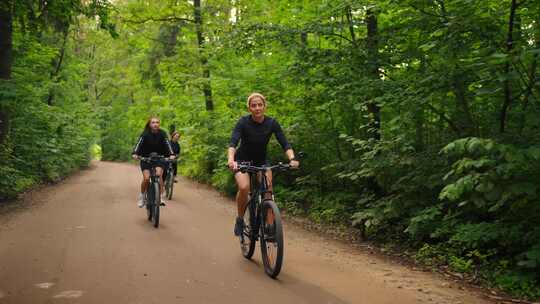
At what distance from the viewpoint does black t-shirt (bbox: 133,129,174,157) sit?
9.91 m

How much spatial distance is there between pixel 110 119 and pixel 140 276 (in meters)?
43.2

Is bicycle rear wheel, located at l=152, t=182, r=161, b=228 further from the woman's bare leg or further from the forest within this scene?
the forest

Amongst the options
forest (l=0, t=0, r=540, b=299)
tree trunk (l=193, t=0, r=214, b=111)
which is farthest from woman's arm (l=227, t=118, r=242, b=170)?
tree trunk (l=193, t=0, r=214, b=111)

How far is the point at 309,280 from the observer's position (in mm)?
5684

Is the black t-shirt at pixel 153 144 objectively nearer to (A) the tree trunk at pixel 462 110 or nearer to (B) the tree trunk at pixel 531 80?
(A) the tree trunk at pixel 462 110

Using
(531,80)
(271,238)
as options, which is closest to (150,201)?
(271,238)

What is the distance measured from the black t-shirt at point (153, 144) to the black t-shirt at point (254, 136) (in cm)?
402

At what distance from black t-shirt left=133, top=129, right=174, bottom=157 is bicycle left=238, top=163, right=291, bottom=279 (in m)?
3.97

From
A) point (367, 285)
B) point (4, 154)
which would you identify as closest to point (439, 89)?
point (367, 285)

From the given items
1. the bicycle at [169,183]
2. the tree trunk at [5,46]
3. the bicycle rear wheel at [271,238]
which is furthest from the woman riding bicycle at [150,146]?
the tree trunk at [5,46]

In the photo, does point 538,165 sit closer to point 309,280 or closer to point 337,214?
point 309,280

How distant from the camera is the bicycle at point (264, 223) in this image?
5.56 m

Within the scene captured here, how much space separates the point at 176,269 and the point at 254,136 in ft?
6.85

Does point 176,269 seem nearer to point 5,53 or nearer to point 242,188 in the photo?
point 242,188
